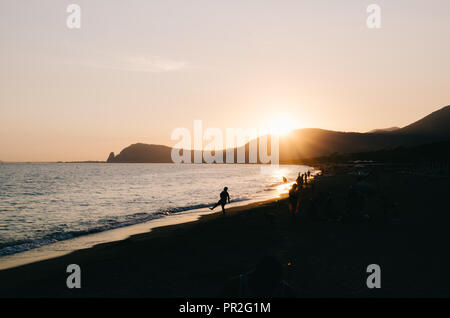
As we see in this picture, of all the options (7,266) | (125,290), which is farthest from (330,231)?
(7,266)

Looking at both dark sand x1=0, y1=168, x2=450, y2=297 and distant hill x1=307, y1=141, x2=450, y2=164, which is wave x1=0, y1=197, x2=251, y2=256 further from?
distant hill x1=307, y1=141, x2=450, y2=164

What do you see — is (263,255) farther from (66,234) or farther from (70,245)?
(66,234)

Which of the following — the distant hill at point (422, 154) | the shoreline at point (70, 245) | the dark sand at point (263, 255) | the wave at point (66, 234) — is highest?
the distant hill at point (422, 154)

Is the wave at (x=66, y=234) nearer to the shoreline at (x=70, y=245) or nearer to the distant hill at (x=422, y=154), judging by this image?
the shoreline at (x=70, y=245)

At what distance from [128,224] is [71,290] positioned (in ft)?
46.4

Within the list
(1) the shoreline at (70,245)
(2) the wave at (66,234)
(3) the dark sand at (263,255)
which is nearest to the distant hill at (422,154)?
(3) the dark sand at (263,255)

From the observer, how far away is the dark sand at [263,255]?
8867 mm

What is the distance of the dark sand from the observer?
8.87 m

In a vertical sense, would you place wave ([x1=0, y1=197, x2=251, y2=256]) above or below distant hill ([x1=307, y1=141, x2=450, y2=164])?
below

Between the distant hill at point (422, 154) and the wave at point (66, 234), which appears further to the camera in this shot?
the distant hill at point (422, 154)

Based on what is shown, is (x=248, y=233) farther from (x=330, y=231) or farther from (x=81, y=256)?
(x=81, y=256)

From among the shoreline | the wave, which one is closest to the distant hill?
the wave

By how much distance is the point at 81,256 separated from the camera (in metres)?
14.0

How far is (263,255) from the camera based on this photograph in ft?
38.5
